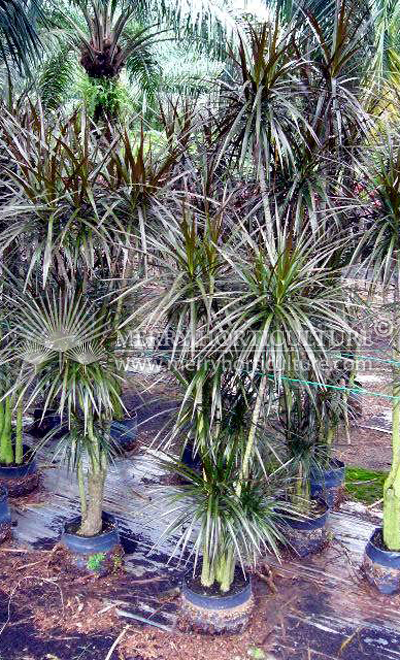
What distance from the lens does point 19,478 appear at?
3.66 metres

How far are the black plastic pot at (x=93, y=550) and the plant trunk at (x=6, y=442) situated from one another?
903 millimetres

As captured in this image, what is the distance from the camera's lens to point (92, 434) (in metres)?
2.71

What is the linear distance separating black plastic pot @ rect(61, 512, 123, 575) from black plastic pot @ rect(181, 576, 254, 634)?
53 centimetres

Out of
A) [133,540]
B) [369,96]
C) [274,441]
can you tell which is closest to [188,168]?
[369,96]

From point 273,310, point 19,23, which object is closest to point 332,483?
point 273,310

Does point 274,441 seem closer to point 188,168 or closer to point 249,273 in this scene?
point 249,273

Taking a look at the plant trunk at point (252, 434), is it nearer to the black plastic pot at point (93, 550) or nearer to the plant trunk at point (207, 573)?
the plant trunk at point (207, 573)

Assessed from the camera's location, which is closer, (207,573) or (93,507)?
(207,573)

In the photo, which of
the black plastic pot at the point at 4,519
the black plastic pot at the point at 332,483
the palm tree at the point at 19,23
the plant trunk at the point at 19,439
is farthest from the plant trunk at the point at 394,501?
the palm tree at the point at 19,23

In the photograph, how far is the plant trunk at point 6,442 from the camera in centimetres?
354

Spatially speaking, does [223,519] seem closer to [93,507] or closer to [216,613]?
[216,613]

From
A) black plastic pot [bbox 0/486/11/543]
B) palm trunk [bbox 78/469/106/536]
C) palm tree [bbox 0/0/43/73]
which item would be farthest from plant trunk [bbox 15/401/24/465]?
palm tree [bbox 0/0/43/73]

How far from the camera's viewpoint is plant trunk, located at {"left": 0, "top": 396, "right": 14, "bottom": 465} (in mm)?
3538

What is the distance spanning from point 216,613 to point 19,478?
1.69 meters
